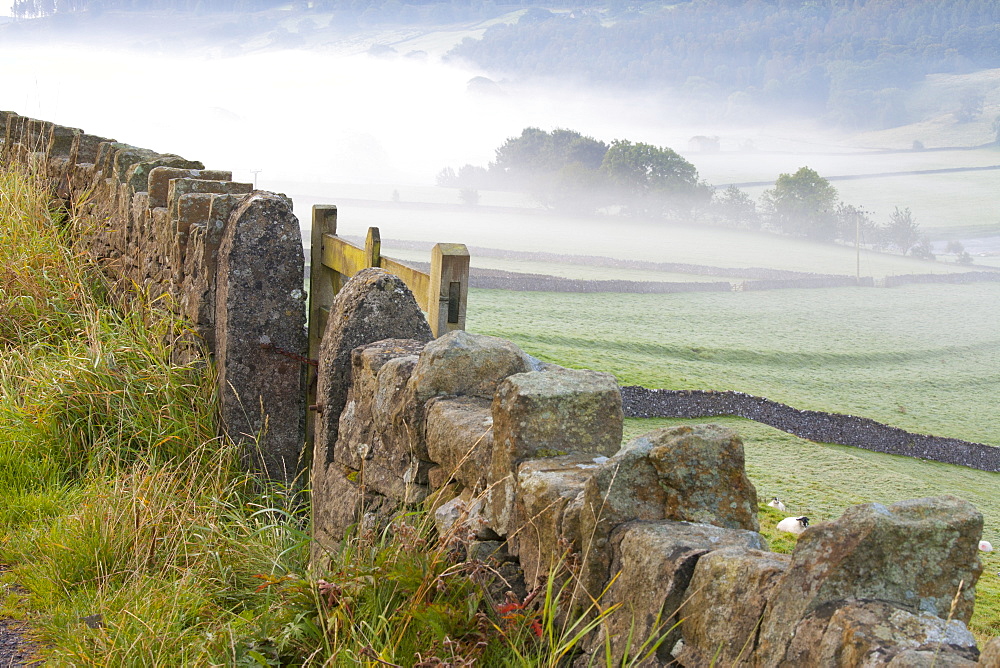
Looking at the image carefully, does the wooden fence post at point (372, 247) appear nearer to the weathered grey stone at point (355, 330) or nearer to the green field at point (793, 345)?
the weathered grey stone at point (355, 330)

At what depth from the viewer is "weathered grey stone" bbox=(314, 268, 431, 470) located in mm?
4145

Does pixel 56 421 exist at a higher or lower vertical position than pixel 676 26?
lower

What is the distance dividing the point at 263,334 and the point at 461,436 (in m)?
2.78

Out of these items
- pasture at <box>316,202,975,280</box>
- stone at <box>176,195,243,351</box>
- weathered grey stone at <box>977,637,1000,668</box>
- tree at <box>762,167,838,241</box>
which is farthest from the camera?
tree at <box>762,167,838,241</box>

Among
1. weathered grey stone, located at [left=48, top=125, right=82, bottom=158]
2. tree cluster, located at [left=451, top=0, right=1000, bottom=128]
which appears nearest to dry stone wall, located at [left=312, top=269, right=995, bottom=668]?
weathered grey stone, located at [left=48, top=125, right=82, bottom=158]

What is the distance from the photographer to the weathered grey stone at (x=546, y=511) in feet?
7.56

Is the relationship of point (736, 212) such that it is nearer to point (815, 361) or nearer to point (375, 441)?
point (815, 361)

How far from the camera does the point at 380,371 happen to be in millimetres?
3547

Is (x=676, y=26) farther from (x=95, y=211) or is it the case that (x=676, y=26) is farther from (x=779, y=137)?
(x=95, y=211)

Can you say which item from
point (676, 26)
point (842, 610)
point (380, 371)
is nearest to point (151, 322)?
point (380, 371)

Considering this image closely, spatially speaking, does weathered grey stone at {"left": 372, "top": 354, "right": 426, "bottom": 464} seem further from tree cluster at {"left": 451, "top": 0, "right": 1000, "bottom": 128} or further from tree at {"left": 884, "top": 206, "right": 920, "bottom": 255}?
tree cluster at {"left": 451, "top": 0, "right": 1000, "bottom": 128}

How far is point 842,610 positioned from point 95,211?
8.19m

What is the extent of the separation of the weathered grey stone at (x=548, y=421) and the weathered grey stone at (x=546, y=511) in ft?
0.13

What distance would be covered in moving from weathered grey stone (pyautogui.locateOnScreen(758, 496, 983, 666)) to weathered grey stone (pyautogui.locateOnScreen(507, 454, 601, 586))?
71cm
